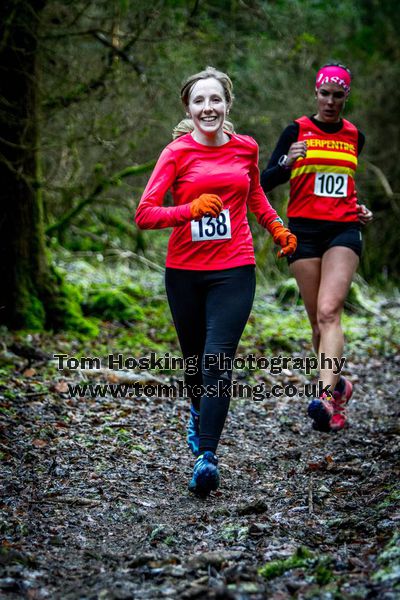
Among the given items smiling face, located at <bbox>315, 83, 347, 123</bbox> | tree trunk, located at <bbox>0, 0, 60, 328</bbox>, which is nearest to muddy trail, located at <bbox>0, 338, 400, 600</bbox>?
tree trunk, located at <bbox>0, 0, 60, 328</bbox>

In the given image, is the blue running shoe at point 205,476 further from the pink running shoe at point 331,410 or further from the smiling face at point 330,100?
the smiling face at point 330,100

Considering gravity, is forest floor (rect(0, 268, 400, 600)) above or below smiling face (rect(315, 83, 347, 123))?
below

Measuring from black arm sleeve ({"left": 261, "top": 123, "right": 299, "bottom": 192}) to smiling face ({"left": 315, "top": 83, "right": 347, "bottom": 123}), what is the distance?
214 millimetres

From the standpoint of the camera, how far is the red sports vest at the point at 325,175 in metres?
4.95

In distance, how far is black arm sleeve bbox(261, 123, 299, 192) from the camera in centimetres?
492

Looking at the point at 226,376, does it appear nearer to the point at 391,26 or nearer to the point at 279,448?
the point at 279,448

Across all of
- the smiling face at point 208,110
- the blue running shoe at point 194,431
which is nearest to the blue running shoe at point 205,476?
the blue running shoe at point 194,431

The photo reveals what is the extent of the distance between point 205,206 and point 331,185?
1718 mm

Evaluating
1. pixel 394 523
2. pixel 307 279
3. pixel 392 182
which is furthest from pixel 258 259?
pixel 394 523

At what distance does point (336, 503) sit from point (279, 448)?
1.37m

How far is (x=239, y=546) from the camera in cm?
290

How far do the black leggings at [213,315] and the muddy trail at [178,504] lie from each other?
1.41 feet

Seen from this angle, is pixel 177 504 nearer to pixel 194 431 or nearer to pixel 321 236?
pixel 194 431

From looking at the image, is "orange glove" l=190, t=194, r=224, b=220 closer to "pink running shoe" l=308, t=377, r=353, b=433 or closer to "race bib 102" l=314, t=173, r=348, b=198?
"race bib 102" l=314, t=173, r=348, b=198
